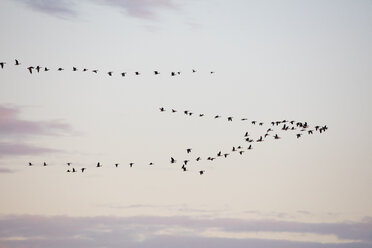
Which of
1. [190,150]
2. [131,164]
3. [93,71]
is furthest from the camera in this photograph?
[131,164]

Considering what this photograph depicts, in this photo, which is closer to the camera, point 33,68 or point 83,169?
point 33,68

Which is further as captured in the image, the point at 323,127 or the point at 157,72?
the point at 323,127

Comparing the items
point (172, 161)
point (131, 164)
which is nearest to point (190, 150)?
point (172, 161)

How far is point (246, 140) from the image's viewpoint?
84312 millimetres

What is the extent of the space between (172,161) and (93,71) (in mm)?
15762

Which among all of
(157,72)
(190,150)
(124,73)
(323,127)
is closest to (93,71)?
(124,73)

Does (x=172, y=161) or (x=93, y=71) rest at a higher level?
(x=93, y=71)

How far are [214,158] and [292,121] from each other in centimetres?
1140

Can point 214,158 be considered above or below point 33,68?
below

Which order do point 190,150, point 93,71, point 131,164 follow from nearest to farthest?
point 93,71 → point 190,150 → point 131,164

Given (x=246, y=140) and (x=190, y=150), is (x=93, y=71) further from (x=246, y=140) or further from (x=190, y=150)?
(x=246, y=140)

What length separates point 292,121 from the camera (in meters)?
80.8

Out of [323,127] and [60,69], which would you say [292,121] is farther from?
[60,69]

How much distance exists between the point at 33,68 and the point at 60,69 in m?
2.87
